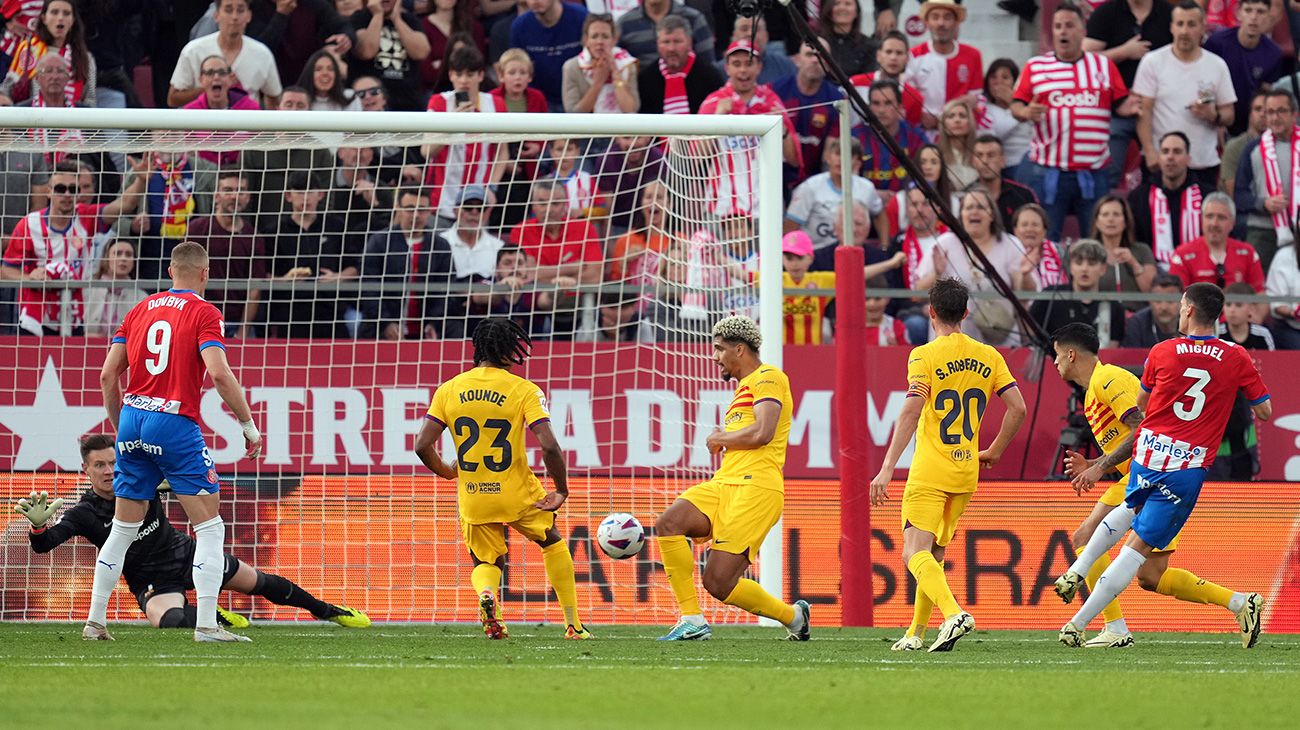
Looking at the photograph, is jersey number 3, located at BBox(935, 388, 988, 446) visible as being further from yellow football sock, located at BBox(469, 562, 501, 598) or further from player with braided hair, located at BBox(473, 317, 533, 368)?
yellow football sock, located at BBox(469, 562, 501, 598)

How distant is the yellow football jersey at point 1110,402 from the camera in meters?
10.2

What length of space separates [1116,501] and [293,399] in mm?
5966

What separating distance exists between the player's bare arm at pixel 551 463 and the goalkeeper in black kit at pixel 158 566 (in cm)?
208

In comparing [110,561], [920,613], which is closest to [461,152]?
[110,561]

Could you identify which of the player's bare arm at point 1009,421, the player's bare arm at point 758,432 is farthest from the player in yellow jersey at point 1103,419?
the player's bare arm at point 758,432

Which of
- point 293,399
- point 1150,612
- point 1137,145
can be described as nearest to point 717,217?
point 293,399

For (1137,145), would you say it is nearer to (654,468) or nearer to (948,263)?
(948,263)

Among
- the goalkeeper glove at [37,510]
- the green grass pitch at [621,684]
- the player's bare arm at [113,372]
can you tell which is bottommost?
the green grass pitch at [621,684]

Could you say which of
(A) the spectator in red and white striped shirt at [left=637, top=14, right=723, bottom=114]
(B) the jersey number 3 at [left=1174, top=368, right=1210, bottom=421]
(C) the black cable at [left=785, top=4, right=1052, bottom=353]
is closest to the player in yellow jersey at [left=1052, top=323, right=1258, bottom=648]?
(B) the jersey number 3 at [left=1174, top=368, right=1210, bottom=421]

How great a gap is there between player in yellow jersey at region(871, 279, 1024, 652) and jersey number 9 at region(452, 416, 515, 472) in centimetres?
209

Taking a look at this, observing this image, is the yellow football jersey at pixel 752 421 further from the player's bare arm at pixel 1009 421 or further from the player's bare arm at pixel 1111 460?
the player's bare arm at pixel 1111 460

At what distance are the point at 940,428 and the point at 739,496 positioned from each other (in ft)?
3.92

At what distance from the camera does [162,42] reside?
16500 mm

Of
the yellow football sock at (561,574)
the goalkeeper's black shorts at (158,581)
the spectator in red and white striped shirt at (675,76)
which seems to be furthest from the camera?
the spectator in red and white striped shirt at (675,76)
